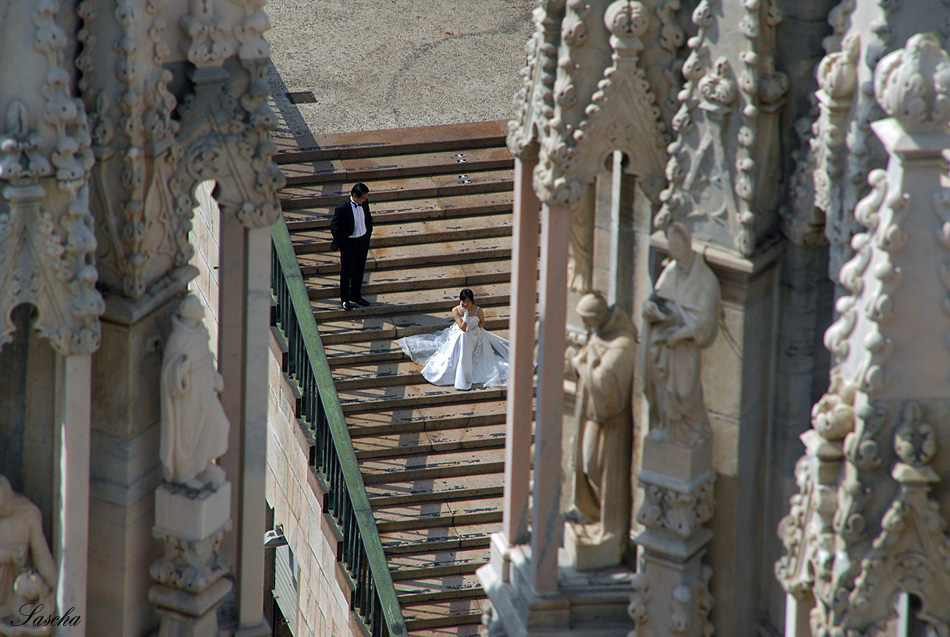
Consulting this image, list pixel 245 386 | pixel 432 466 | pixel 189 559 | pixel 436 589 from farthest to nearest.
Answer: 1. pixel 432 466
2. pixel 436 589
3. pixel 245 386
4. pixel 189 559

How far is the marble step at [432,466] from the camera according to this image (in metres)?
28.9

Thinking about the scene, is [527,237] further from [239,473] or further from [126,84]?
[126,84]

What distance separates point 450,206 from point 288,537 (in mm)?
5384

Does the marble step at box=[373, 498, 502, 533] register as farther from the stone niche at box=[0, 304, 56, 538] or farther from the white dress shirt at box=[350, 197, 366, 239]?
the stone niche at box=[0, 304, 56, 538]

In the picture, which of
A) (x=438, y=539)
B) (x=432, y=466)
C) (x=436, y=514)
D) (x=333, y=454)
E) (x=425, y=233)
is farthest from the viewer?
(x=425, y=233)

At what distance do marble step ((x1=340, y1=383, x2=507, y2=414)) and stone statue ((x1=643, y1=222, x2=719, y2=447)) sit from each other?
1157cm

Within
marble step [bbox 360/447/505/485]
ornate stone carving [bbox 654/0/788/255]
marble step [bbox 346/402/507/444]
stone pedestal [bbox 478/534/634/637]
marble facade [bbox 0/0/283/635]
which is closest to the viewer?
marble facade [bbox 0/0/283/635]

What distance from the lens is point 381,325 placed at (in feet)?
102

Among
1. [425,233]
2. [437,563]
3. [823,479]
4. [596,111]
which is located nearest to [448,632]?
[437,563]

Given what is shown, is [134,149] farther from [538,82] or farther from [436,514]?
[436,514]

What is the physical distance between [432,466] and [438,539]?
1157mm

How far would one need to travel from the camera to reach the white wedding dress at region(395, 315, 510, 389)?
30.0 meters

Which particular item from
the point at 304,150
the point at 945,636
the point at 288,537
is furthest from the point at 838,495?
the point at 304,150

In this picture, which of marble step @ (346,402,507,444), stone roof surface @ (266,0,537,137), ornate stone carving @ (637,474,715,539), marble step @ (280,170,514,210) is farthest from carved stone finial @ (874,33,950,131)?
stone roof surface @ (266,0,537,137)
